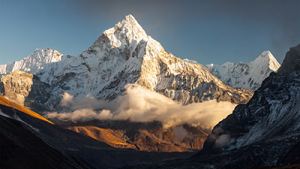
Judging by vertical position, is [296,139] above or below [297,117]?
below

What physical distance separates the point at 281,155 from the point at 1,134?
15316cm

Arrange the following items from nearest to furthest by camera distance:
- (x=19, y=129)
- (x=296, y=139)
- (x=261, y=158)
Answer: (x=19, y=129) < (x=296, y=139) < (x=261, y=158)

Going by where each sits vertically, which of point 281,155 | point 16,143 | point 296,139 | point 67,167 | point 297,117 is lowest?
point 67,167

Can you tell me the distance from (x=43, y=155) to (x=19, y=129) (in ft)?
89.5

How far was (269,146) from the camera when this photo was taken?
18462 centimetres

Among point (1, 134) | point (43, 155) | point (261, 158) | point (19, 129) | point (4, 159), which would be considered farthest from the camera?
point (261, 158)

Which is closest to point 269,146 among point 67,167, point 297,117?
point 297,117

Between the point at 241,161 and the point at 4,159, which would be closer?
the point at 4,159

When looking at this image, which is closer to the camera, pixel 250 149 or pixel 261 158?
pixel 261 158

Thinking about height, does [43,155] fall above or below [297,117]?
below

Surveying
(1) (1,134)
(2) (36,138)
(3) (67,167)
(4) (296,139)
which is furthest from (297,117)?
(1) (1,134)

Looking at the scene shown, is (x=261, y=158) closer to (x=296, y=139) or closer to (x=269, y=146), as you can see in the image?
(x=269, y=146)

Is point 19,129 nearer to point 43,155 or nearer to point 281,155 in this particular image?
point 43,155

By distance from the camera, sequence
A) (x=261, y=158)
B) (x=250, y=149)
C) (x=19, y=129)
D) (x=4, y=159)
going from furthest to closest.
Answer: (x=250, y=149) < (x=261, y=158) < (x=19, y=129) < (x=4, y=159)
